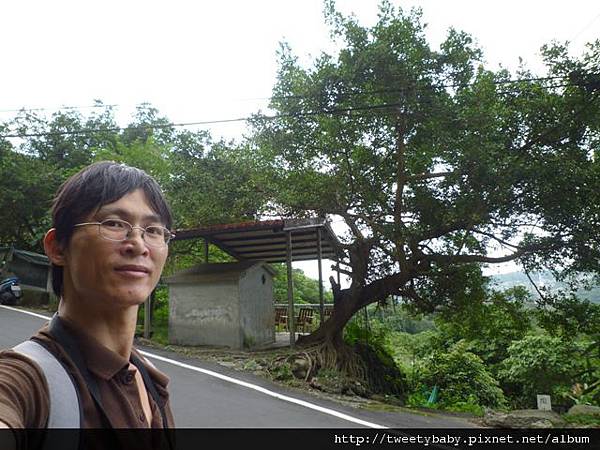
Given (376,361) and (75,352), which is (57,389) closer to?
(75,352)

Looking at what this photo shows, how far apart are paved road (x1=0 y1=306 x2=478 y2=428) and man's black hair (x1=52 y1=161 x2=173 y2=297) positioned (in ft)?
15.2

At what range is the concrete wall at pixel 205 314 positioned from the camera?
32.9 ft

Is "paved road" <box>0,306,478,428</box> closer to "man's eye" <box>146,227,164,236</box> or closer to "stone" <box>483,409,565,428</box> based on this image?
"stone" <box>483,409,565,428</box>

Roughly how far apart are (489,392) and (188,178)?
12.7m

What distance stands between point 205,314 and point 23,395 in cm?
974

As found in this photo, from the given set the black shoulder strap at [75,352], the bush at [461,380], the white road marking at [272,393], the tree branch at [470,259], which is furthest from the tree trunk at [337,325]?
the black shoulder strap at [75,352]

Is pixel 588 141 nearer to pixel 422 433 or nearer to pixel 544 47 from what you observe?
pixel 544 47

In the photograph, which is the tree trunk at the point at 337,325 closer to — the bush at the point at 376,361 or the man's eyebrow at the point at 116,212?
the bush at the point at 376,361

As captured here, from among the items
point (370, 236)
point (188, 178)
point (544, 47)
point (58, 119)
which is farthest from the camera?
point (58, 119)

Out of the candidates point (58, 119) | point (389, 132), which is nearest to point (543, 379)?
point (389, 132)

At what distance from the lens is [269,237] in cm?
1112

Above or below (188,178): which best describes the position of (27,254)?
below

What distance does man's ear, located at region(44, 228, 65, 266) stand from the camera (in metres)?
1.10

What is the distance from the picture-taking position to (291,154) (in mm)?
9594
